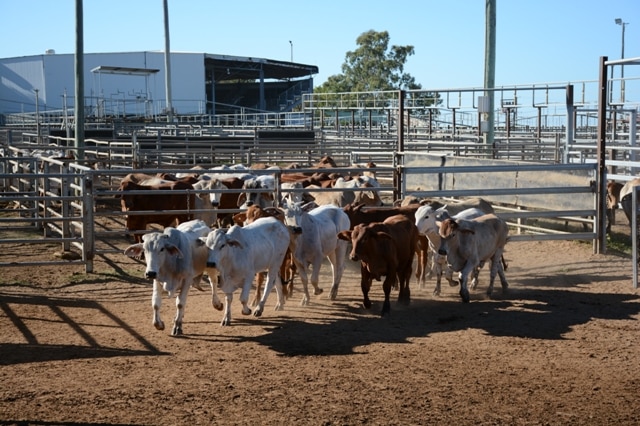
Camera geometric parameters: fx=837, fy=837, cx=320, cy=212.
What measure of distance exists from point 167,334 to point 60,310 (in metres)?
1.95

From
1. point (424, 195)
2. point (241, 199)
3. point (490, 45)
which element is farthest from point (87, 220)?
point (490, 45)

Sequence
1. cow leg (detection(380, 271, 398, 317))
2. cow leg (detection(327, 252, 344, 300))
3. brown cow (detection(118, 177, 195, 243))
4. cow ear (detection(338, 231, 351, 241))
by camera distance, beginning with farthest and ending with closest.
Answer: brown cow (detection(118, 177, 195, 243)) < cow leg (detection(327, 252, 344, 300)) < cow ear (detection(338, 231, 351, 241)) < cow leg (detection(380, 271, 398, 317))

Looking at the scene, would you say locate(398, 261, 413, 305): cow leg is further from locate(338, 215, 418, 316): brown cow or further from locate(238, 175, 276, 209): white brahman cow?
locate(238, 175, 276, 209): white brahman cow

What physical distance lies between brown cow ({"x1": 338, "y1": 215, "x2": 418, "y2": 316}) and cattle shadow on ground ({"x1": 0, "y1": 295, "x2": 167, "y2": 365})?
9.09ft

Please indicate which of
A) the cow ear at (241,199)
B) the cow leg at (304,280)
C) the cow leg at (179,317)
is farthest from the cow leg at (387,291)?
the cow ear at (241,199)

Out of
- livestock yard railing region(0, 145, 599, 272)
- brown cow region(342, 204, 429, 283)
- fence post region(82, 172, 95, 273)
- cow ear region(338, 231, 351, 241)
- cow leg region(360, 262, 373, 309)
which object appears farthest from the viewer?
livestock yard railing region(0, 145, 599, 272)

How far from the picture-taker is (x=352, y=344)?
27.5 feet

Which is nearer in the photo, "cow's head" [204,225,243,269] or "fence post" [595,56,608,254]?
"cow's head" [204,225,243,269]

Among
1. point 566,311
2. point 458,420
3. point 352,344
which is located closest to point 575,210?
point 566,311

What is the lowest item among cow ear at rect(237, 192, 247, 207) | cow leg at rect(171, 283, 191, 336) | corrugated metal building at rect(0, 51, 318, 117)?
cow leg at rect(171, 283, 191, 336)

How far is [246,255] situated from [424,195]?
4.70m

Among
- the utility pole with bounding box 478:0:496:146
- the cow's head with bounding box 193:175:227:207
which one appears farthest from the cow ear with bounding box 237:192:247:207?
the utility pole with bounding box 478:0:496:146

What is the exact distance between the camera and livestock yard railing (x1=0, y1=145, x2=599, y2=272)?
12.2 meters

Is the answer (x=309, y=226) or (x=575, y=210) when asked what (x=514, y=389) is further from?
(x=575, y=210)
